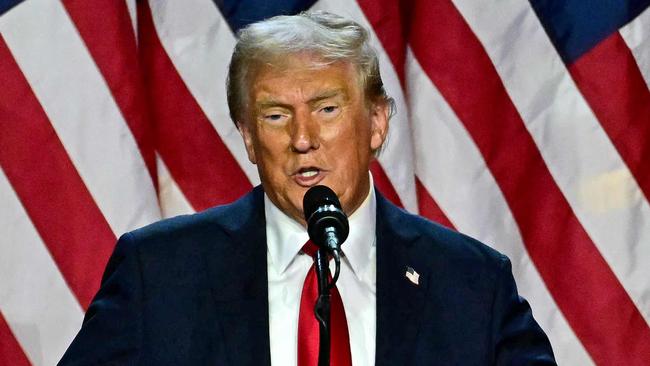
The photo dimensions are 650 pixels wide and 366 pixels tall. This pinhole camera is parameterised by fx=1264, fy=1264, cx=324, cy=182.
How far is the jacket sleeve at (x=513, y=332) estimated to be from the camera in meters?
2.13

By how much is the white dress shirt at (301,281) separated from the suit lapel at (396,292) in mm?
36

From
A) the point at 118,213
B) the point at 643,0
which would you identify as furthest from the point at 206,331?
the point at 643,0

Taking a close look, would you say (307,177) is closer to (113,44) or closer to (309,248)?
(309,248)

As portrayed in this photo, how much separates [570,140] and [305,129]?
4.11ft

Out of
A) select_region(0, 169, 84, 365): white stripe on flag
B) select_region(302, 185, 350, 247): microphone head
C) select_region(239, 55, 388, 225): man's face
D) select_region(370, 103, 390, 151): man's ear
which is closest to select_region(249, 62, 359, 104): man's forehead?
select_region(239, 55, 388, 225): man's face

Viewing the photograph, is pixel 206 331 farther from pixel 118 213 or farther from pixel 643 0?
pixel 643 0

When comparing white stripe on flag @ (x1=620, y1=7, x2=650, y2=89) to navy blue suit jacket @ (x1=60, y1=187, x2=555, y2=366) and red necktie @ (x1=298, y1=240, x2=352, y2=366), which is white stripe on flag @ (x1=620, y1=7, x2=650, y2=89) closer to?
navy blue suit jacket @ (x1=60, y1=187, x2=555, y2=366)

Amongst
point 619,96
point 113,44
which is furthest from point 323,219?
point 619,96

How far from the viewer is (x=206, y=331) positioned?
212 cm

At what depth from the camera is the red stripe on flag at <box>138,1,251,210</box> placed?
3.16m

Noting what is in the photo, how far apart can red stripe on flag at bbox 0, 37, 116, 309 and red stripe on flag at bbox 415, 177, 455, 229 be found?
80cm

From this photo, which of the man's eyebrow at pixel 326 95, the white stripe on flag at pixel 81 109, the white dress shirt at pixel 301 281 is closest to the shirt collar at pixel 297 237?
the white dress shirt at pixel 301 281

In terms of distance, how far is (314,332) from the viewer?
2.11 meters

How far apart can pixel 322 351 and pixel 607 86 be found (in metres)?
1.78
